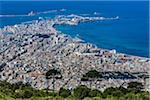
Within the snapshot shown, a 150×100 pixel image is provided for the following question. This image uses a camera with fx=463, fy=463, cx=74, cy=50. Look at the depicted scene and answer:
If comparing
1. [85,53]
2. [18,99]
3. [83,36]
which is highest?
[83,36]

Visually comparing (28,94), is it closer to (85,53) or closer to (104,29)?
(85,53)

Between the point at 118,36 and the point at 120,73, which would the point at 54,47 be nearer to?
the point at 120,73

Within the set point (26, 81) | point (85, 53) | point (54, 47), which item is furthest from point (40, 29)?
point (26, 81)

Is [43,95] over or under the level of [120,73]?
under

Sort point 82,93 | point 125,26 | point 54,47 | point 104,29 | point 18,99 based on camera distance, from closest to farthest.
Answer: point 18,99, point 82,93, point 54,47, point 104,29, point 125,26

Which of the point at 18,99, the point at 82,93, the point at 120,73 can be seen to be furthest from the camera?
the point at 120,73

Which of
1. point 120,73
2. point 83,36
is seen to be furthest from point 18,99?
point 83,36

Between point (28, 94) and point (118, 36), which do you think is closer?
point (28, 94)
